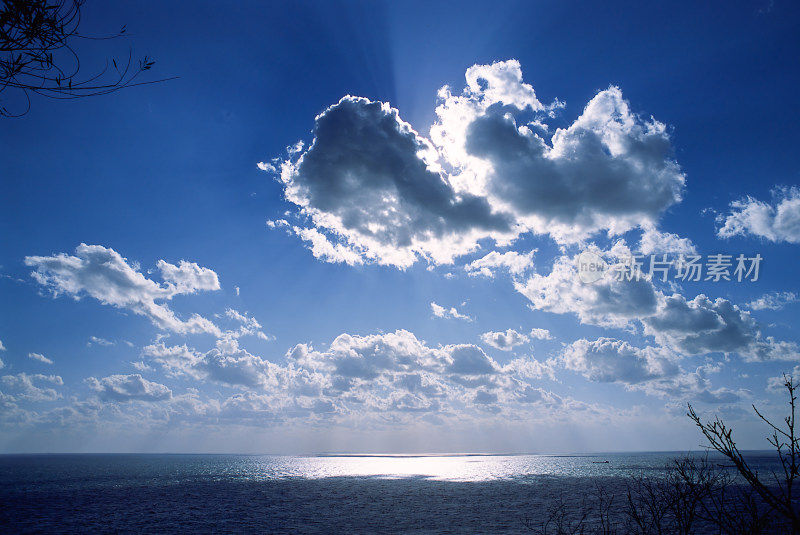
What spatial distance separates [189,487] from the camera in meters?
92.1

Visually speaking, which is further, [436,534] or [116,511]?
[116,511]

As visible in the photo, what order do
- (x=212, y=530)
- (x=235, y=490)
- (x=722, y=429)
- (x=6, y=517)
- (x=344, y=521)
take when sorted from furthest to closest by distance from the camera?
(x=235, y=490)
(x=6, y=517)
(x=344, y=521)
(x=212, y=530)
(x=722, y=429)

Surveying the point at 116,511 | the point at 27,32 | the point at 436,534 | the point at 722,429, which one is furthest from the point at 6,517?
the point at 722,429

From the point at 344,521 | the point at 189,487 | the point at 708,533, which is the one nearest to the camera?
the point at 708,533

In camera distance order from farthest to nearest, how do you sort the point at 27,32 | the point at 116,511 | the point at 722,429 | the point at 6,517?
the point at 116,511, the point at 6,517, the point at 27,32, the point at 722,429

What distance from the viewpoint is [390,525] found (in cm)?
4594

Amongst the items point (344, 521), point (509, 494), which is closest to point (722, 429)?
point (344, 521)

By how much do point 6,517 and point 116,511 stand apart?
11389mm

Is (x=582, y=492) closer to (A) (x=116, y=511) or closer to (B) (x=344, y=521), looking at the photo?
(B) (x=344, y=521)

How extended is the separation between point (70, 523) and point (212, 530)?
1779 cm

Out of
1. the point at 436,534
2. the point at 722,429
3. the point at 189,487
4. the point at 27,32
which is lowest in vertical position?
the point at 189,487

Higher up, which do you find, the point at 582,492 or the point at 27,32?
the point at 27,32

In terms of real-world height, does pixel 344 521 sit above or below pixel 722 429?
below

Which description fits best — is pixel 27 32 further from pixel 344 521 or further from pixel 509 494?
pixel 509 494
